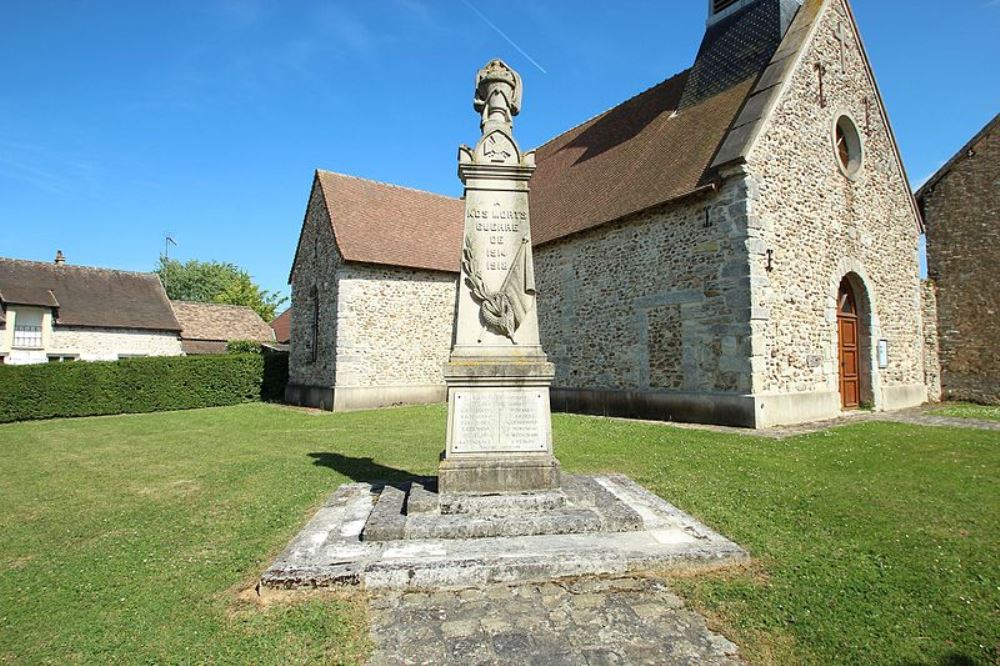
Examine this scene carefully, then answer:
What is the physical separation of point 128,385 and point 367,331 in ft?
25.5

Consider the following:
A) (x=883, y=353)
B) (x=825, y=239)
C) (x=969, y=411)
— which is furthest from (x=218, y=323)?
(x=969, y=411)

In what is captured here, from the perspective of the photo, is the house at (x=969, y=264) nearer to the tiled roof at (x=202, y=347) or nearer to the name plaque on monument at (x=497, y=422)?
the name plaque on monument at (x=497, y=422)

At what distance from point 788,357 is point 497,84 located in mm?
8966

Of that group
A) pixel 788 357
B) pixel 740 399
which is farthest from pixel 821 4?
pixel 740 399

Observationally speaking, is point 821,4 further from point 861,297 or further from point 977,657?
point 977,657

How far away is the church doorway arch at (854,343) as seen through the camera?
13.2 m

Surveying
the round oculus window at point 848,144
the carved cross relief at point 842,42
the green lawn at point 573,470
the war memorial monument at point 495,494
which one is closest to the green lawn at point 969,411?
the green lawn at point 573,470

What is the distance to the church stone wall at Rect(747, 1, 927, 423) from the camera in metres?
11.0

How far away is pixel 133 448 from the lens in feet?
31.2

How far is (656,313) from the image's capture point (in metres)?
12.6

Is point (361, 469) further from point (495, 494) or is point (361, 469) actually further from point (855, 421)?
point (855, 421)

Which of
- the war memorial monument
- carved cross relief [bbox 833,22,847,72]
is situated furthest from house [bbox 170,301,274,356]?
carved cross relief [bbox 833,22,847,72]

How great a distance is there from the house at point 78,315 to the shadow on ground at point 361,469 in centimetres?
2203

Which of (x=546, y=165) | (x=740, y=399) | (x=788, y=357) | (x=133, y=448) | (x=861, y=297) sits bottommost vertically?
(x=133, y=448)
